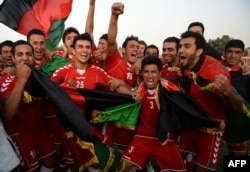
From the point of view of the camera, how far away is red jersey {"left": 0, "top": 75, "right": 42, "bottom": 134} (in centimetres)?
367

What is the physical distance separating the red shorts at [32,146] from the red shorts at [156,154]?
4.10 ft

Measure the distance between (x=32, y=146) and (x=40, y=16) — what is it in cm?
474

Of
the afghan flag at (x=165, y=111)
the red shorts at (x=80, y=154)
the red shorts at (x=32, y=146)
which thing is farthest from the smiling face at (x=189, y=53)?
the red shorts at (x=32, y=146)

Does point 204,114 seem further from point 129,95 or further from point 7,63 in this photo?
point 7,63

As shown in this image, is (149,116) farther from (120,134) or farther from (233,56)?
(233,56)

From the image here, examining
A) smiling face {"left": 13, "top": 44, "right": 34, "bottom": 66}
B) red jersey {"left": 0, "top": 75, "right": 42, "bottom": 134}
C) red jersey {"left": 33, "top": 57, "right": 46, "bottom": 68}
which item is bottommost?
red jersey {"left": 0, "top": 75, "right": 42, "bottom": 134}

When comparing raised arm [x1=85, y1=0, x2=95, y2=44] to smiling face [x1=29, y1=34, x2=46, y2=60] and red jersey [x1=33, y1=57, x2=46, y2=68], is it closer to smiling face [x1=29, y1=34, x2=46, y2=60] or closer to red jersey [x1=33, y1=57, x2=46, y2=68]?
smiling face [x1=29, y1=34, x2=46, y2=60]

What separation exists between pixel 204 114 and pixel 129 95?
1.18 meters

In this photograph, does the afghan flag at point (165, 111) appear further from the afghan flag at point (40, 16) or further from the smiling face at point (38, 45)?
the afghan flag at point (40, 16)

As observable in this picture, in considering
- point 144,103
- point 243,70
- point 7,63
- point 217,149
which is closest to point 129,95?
point 144,103

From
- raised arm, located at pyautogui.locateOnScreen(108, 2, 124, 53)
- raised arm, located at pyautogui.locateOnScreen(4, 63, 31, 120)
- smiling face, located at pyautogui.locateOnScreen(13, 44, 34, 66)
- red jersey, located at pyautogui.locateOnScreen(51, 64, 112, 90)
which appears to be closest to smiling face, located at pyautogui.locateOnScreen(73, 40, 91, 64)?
red jersey, located at pyautogui.locateOnScreen(51, 64, 112, 90)

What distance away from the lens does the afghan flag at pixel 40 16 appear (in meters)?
6.96

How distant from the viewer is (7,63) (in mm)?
5496

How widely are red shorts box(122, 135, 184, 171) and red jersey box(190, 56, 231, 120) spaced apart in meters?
0.78
